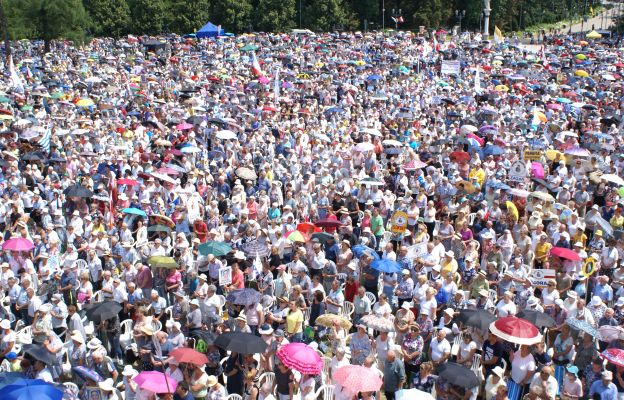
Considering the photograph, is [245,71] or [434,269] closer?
[434,269]

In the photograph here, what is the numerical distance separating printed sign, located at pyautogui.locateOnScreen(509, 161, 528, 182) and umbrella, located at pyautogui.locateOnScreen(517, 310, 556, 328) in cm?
552

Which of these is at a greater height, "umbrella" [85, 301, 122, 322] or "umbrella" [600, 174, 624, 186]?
"umbrella" [600, 174, 624, 186]

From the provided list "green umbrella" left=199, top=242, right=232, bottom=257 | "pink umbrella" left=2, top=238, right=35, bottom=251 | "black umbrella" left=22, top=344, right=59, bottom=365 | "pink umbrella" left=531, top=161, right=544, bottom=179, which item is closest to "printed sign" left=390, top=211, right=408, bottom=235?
"green umbrella" left=199, top=242, right=232, bottom=257

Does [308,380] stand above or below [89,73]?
below

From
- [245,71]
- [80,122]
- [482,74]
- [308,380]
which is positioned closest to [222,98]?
[80,122]

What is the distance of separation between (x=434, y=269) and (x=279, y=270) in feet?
7.20

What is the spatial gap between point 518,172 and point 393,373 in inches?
268

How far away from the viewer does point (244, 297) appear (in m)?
9.28

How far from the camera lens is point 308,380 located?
306 inches

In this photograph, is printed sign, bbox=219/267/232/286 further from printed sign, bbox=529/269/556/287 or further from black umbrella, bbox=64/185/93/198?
black umbrella, bbox=64/185/93/198

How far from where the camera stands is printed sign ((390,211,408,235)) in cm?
1205

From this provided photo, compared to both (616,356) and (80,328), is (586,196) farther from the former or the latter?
(80,328)

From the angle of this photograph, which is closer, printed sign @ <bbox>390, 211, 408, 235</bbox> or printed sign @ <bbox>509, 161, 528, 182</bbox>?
printed sign @ <bbox>390, 211, 408, 235</bbox>

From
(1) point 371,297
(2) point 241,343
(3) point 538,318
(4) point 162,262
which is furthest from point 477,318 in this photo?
(4) point 162,262
